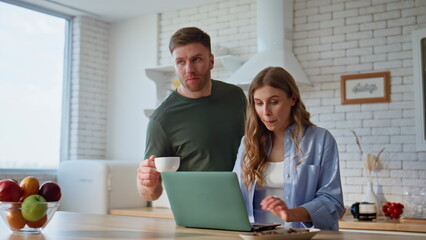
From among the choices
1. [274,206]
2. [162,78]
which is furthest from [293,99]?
[162,78]

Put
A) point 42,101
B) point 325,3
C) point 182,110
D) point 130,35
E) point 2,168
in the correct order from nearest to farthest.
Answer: point 182,110 < point 325,3 < point 2,168 < point 42,101 < point 130,35

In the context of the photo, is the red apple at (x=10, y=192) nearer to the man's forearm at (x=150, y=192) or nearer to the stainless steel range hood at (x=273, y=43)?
the man's forearm at (x=150, y=192)

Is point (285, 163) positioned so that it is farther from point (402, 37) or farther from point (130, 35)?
point (130, 35)

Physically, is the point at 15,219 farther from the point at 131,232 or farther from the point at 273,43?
the point at 273,43

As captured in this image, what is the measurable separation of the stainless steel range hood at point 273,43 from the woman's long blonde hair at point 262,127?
235 cm

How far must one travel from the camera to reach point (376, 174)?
450 cm

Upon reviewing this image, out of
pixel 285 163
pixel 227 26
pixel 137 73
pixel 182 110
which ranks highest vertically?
pixel 227 26

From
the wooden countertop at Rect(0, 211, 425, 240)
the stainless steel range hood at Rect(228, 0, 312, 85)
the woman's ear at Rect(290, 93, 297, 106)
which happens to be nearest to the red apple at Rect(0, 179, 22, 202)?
the wooden countertop at Rect(0, 211, 425, 240)

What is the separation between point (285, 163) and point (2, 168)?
365cm

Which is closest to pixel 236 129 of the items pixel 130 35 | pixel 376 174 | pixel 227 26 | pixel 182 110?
pixel 182 110

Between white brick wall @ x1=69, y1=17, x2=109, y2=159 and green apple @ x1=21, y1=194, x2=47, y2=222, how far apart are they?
3924mm

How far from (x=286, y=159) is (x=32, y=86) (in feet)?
12.7

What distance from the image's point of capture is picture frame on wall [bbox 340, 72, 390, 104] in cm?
448

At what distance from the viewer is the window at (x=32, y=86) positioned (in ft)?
17.4
